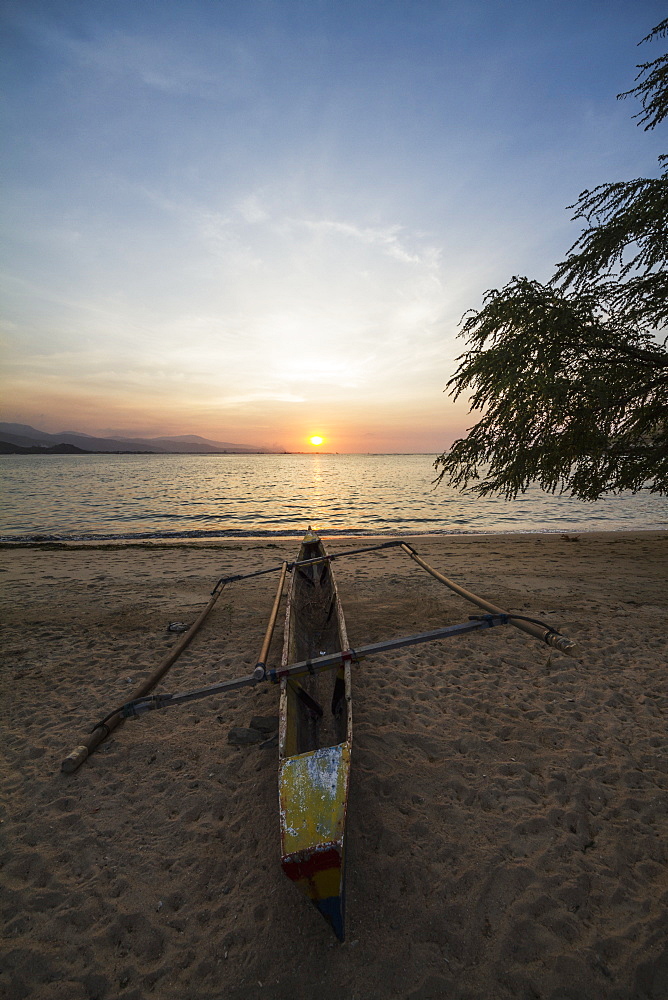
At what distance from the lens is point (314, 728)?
4664 mm

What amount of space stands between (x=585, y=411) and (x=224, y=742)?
9.95 metres

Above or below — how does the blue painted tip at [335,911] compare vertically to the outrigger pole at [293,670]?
below

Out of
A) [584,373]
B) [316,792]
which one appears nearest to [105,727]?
[316,792]

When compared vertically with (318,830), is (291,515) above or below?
below

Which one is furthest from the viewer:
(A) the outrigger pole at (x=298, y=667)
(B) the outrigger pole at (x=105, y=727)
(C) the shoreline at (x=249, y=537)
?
(C) the shoreline at (x=249, y=537)

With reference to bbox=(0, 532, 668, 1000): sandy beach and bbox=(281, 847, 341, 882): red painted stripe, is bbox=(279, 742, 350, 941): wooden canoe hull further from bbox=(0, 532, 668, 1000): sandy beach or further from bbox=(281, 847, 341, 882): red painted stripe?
bbox=(0, 532, 668, 1000): sandy beach

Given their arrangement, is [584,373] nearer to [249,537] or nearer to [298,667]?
[298,667]

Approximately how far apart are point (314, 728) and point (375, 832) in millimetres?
1316

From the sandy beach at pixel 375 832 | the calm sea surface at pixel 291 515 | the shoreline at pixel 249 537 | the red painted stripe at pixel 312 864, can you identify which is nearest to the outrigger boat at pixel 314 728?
the red painted stripe at pixel 312 864

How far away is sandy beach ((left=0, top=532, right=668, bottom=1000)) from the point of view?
2.63 metres

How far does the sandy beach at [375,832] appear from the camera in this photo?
2627 mm

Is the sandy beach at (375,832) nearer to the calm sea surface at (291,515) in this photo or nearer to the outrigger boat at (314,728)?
the outrigger boat at (314,728)

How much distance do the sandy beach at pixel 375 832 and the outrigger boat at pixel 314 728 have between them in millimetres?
354

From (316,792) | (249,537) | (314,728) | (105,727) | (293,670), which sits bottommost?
(249,537)
